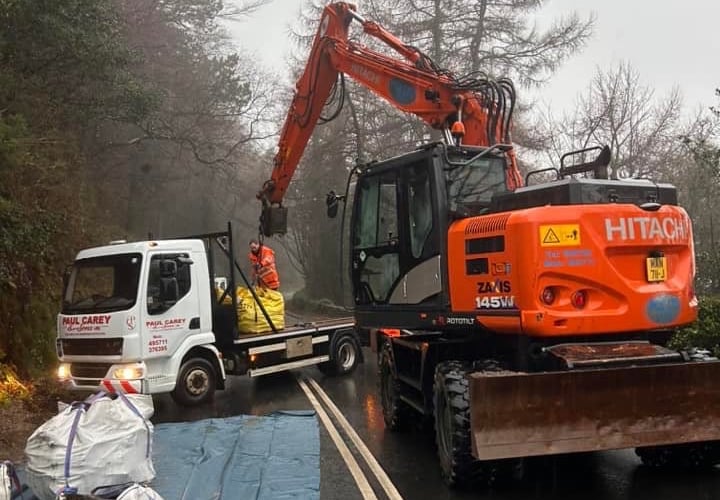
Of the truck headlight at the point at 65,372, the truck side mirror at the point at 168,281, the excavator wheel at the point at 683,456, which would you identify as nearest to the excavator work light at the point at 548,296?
the excavator wheel at the point at 683,456

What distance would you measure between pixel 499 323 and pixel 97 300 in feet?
21.5

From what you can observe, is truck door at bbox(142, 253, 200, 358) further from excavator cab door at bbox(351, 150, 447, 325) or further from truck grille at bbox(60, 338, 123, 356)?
excavator cab door at bbox(351, 150, 447, 325)

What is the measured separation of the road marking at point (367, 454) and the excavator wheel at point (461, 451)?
0.50 m

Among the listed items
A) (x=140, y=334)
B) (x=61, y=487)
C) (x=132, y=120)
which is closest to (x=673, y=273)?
(x=61, y=487)

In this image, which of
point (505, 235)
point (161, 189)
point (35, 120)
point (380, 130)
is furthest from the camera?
point (161, 189)

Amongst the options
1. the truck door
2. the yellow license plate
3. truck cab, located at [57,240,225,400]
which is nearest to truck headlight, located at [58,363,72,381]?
truck cab, located at [57,240,225,400]

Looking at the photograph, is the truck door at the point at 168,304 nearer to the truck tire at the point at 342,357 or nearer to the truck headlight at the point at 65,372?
the truck headlight at the point at 65,372

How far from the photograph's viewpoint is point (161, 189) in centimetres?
2825

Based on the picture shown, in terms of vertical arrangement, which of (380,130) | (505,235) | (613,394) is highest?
(380,130)

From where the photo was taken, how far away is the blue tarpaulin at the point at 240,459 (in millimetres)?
5691

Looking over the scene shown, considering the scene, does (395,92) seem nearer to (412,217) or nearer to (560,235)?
(412,217)

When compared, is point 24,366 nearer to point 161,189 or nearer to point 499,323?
point 499,323

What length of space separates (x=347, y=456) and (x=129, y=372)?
153 inches

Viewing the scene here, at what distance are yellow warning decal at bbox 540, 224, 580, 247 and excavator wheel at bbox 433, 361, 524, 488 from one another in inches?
54.4
